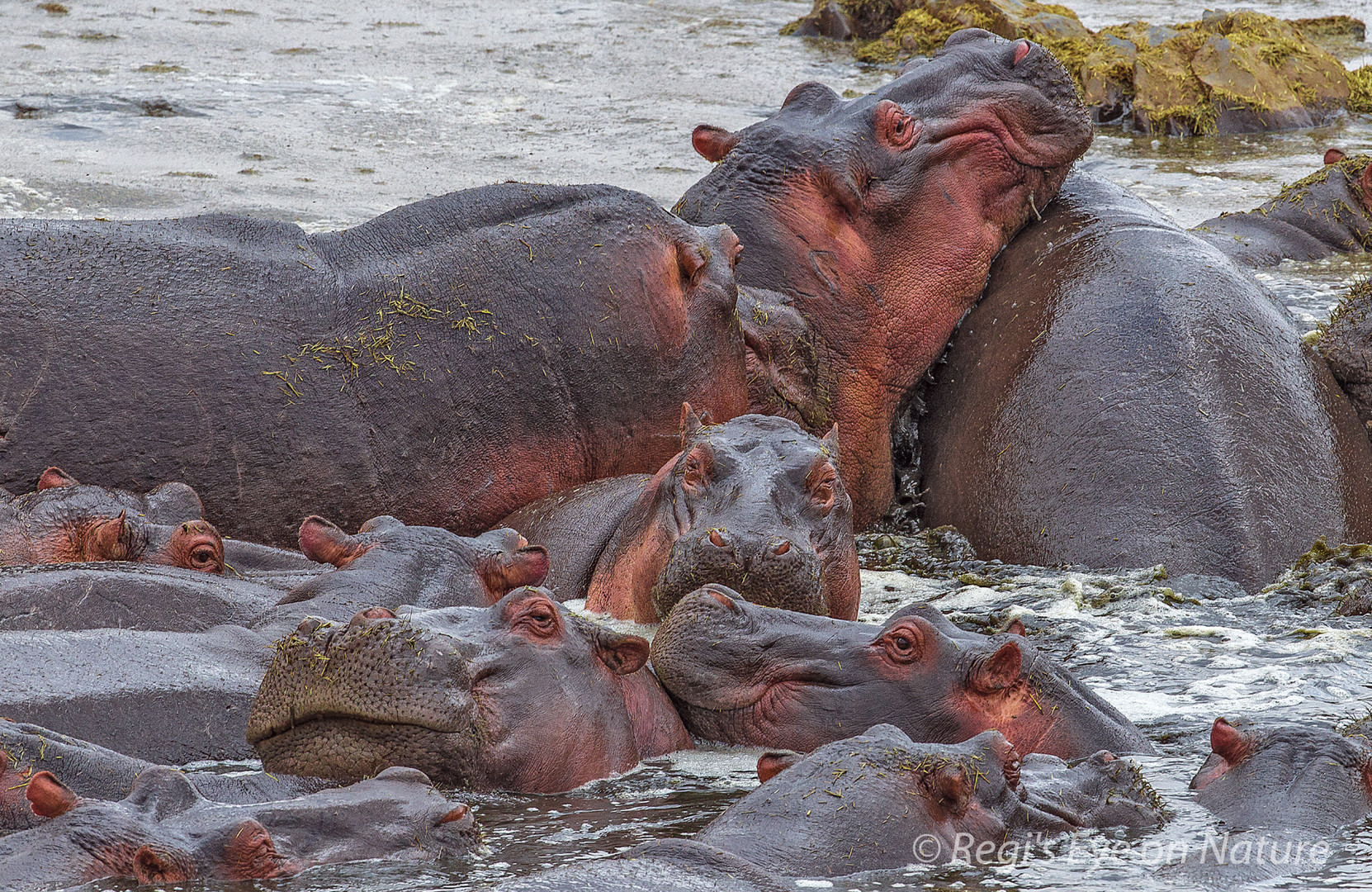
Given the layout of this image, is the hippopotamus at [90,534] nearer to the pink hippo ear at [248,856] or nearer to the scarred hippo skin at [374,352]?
the scarred hippo skin at [374,352]

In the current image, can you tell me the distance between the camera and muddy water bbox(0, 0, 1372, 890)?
4.02 metres

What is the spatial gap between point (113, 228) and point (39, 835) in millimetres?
3100

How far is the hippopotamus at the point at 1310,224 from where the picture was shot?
9.09 metres

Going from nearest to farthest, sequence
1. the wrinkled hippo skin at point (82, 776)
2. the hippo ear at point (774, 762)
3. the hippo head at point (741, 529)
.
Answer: the wrinkled hippo skin at point (82, 776), the hippo ear at point (774, 762), the hippo head at point (741, 529)

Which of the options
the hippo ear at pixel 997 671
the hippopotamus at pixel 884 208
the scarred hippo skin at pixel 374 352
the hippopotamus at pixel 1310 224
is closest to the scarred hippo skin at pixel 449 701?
the hippo ear at pixel 997 671

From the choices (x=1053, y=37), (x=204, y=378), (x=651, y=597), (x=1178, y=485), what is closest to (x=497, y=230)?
(x=204, y=378)

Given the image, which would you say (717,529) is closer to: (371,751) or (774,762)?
(774,762)

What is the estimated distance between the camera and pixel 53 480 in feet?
17.5

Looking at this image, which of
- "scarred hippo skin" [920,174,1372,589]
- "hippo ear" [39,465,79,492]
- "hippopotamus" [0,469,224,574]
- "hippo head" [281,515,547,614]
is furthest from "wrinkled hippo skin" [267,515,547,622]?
"scarred hippo skin" [920,174,1372,589]

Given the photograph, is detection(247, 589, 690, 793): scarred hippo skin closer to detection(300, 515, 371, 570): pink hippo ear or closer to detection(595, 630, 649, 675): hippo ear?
detection(595, 630, 649, 675): hippo ear

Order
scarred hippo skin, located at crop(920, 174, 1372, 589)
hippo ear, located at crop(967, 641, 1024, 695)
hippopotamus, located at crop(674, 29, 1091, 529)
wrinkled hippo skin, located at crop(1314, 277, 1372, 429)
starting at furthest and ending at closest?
1. hippopotamus, located at crop(674, 29, 1091, 529)
2. wrinkled hippo skin, located at crop(1314, 277, 1372, 429)
3. scarred hippo skin, located at crop(920, 174, 1372, 589)
4. hippo ear, located at crop(967, 641, 1024, 695)

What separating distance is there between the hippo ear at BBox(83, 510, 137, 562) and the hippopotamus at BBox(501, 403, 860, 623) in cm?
137

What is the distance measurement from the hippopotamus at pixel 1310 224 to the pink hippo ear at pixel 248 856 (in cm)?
672

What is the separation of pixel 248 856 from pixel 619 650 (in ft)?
4.09
